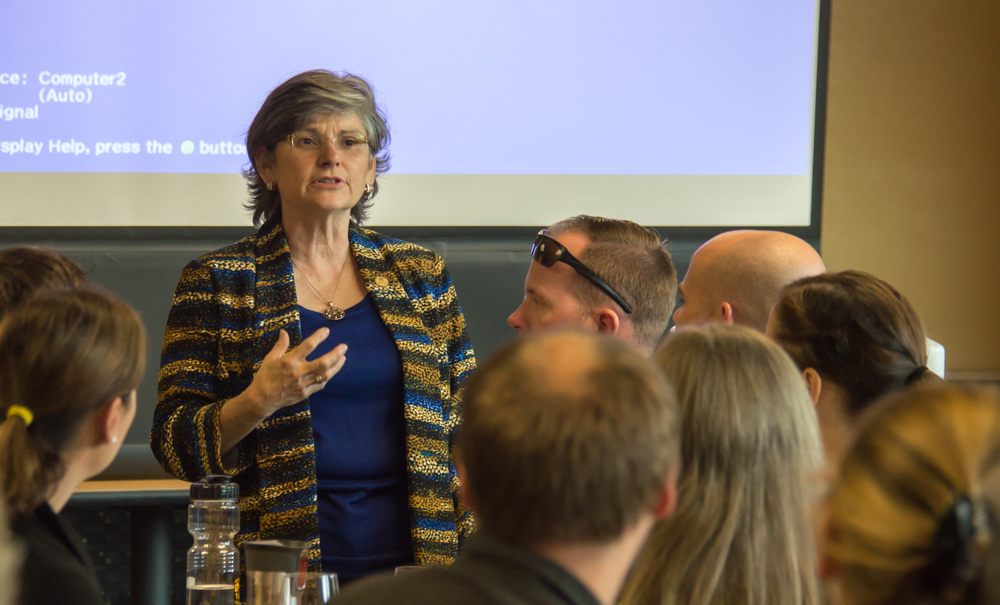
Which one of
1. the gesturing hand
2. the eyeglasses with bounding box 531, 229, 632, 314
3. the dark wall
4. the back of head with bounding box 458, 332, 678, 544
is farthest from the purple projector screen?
the back of head with bounding box 458, 332, 678, 544

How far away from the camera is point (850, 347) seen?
1364 mm

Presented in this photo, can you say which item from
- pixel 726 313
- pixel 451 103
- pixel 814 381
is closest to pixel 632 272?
pixel 726 313

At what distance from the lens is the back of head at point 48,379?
104cm

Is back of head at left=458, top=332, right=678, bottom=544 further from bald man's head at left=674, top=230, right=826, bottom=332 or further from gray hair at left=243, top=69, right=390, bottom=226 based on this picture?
gray hair at left=243, top=69, right=390, bottom=226

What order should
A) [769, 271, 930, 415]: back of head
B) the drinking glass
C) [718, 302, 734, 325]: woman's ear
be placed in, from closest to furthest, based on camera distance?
the drinking glass, [769, 271, 930, 415]: back of head, [718, 302, 734, 325]: woman's ear

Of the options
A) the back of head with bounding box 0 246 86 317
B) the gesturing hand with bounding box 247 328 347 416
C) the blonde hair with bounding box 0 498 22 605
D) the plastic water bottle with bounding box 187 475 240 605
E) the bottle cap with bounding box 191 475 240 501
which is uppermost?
the back of head with bounding box 0 246 86 317

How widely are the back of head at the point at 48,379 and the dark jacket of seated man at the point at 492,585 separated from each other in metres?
0.50

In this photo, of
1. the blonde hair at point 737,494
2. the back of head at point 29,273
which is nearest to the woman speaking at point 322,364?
the back of head at point 29,273

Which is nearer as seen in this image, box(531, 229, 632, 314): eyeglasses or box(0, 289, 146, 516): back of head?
box(0, 289, 146, 516): back of head

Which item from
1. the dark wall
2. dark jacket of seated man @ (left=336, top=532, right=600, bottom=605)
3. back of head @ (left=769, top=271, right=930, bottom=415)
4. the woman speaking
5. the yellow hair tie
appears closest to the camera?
dark jacket of seated man @ (left=336, top=532, right=600, bottom=605)

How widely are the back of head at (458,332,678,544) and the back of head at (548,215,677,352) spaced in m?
0.93

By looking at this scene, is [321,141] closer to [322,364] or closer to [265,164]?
[265,164]

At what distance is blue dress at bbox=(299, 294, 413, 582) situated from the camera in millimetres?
1681

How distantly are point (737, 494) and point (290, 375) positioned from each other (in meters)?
0.79
